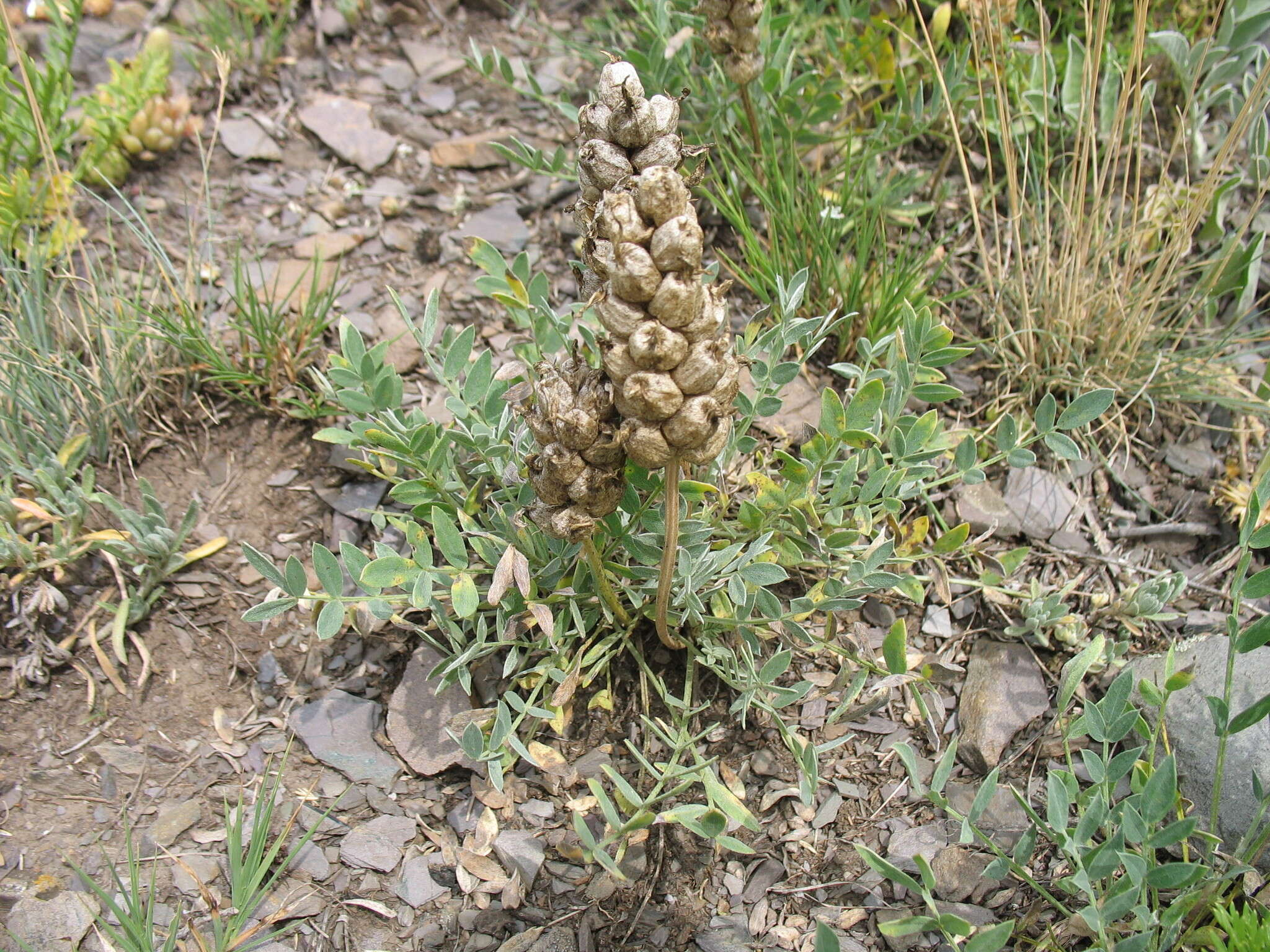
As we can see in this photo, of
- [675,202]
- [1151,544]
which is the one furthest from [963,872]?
[675,202]

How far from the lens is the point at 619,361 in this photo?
1.73 m

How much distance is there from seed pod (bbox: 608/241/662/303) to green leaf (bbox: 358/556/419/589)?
879 millimetres

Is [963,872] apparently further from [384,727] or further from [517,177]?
[517,177]

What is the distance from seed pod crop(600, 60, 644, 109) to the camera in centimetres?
187

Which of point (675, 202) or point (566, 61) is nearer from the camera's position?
point (675, 202)

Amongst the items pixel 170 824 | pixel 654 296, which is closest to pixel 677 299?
pixel 654 296

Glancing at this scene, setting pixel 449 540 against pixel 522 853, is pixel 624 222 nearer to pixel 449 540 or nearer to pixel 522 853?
pixel 449 540

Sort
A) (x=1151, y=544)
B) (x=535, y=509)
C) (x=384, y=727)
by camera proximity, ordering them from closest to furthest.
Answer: (x=535, y=509), (x=384, y=727), (x=1151, y=544)

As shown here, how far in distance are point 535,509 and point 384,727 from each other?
1004 millimetres

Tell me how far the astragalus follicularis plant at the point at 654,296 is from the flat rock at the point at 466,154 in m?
2.20

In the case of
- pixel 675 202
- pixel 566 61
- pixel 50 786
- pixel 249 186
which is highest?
pixel 675 202

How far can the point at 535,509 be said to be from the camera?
2066 mm

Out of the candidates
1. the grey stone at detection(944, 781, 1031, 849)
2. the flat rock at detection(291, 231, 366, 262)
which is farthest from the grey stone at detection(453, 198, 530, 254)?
the grey stone at detection(944, 781, 1031, 849)

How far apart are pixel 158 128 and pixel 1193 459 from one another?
3939 mm
